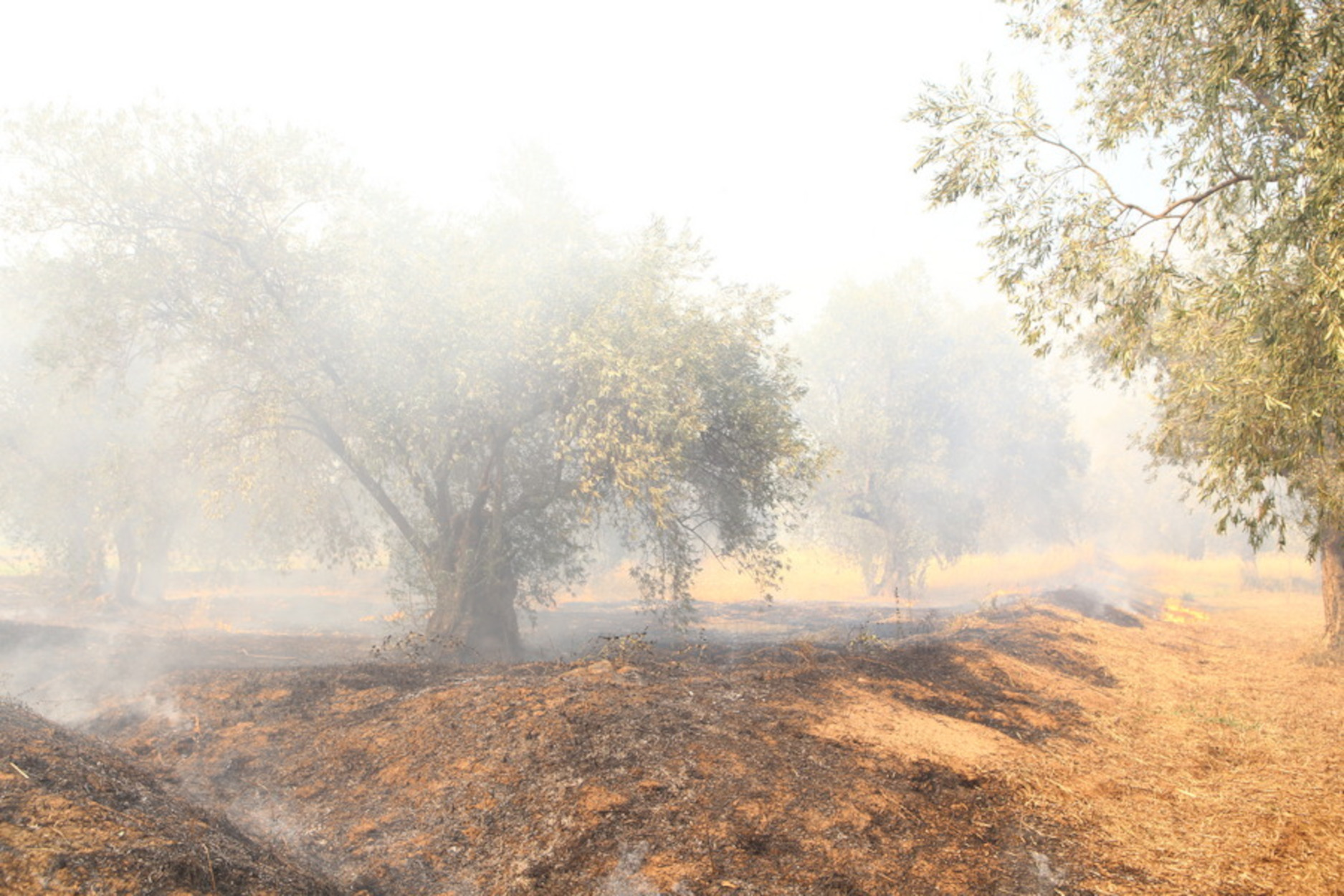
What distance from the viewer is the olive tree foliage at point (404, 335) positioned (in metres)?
15.4

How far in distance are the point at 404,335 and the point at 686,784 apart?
12.6 meters

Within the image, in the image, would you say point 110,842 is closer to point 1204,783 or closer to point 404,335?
point 1204,783

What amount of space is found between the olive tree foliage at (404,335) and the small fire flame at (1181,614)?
1605 centimetres

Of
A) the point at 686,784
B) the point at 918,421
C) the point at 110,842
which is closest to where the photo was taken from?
the point at 110,842

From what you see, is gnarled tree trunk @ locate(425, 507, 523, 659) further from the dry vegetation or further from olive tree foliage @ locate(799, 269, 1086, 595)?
olive tree foliage @ locate(799, 269, 1086, 595)

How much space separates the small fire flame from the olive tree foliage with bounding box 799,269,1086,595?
358 inches

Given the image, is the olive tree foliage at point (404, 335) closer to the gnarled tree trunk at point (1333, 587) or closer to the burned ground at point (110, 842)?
the burned ground at point (110, 842)

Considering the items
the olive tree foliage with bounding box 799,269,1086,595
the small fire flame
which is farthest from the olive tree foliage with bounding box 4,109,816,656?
the olive tree foliage with bounding box 799,269,1086,595

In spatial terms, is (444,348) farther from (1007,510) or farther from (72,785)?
(1007,510)

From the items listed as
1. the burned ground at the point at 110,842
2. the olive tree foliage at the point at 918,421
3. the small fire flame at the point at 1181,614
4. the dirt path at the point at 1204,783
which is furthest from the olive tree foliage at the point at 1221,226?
the olive tree foliage at the point at 918,421

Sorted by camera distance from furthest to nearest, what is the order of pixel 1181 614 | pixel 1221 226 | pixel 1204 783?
pixel 1181 614, pixel 1221 226, pixel 1204 783

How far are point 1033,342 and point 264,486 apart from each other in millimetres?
17341

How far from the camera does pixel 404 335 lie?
16250 millimetres

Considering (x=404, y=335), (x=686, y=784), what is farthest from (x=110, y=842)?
(x=404, y=335)
